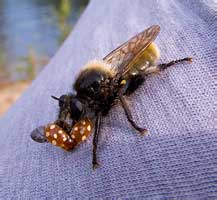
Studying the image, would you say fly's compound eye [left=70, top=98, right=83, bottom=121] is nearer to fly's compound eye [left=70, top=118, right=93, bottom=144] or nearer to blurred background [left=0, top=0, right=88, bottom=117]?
fly's compound eye [left=70, top=118, right=93, bottom=144]

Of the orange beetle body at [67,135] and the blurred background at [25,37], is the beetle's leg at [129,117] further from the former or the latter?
the blurred background at [25,37]

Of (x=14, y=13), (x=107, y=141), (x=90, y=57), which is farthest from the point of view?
(x=14, y=13)

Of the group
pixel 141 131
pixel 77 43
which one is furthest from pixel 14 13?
pixel 141 131

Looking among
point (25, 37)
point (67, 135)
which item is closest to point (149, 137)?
point (67, 135)

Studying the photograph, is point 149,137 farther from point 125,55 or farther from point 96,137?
point 125,55

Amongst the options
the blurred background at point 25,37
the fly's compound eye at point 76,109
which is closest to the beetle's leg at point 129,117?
the fly's compound eye at point 76,109

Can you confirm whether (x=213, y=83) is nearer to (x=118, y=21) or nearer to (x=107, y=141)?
(x=107, y=141)
